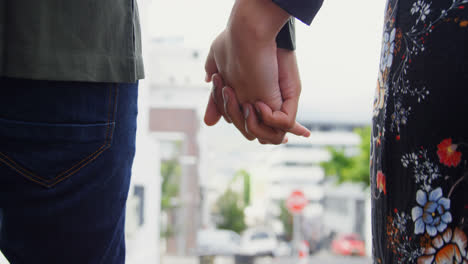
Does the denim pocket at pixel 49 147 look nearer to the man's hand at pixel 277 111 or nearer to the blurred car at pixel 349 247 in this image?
the man's hand at pixel 277 111

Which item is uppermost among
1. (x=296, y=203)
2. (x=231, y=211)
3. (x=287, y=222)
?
(x=296, y=203)

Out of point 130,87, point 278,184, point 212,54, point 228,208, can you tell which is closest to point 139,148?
point 212,54

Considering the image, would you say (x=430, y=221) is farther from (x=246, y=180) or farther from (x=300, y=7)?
(x=246, y=180)

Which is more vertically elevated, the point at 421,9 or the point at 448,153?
the point at 421,9

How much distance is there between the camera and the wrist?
2.12 ft

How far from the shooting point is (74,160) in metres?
0.51

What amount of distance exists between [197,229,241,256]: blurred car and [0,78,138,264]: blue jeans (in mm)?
20329

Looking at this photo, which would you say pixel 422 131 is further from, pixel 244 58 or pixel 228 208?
pixel 228 208

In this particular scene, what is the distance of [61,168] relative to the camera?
502mm

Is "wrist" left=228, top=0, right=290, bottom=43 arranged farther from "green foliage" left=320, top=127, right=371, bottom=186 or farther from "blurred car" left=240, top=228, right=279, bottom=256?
"blurred car" left=240, top=228, right=279, bottom=256

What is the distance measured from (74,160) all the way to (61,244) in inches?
4.4

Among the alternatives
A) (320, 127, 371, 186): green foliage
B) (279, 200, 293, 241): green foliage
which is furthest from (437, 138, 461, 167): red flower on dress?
(279, 200, 293, 241): green foliage

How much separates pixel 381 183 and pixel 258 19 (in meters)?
0.31

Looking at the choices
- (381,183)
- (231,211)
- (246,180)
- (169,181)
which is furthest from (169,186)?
(246,180)
